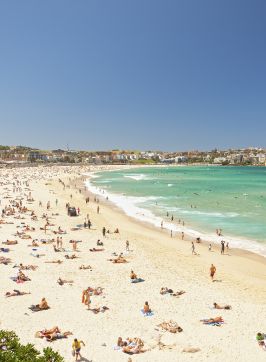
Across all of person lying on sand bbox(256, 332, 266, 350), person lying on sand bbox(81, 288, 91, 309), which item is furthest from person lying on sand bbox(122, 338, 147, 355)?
person lying on sand bbox(256, 332, 266, 350)

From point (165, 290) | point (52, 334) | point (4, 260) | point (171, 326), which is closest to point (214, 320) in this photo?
point (171, 326)

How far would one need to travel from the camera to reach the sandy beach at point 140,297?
38.5ft

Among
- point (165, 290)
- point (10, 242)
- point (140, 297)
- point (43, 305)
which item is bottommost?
point (140, 297)

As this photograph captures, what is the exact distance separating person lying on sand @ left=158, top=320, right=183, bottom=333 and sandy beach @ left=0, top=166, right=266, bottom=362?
183 millimetres

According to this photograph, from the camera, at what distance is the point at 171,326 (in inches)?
507

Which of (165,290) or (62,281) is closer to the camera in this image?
(165,290)

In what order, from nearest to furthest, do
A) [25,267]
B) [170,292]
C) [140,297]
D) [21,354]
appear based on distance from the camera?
[21,354] < [140,297] < [170,292] < [25,267]

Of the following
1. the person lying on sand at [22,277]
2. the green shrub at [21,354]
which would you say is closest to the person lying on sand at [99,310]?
the person lying on sand at [22,277]

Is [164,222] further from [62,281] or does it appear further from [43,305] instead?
[43,305]

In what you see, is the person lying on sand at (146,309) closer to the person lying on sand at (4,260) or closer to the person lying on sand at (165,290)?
the person lying on sand at (165,290)

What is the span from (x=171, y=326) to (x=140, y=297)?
3.03 metres

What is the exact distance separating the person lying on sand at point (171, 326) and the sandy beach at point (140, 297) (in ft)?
0.60

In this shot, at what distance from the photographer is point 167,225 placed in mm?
32844

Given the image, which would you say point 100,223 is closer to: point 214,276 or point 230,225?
point 230,225
